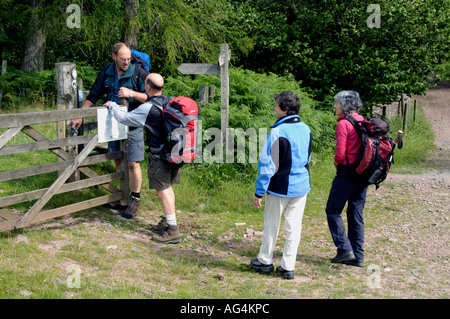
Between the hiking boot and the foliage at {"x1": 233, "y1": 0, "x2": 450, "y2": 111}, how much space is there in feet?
29.2

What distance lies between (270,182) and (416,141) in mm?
9843

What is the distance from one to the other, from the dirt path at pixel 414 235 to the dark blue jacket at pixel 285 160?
1.40 meters

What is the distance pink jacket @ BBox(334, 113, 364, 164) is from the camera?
5223mm

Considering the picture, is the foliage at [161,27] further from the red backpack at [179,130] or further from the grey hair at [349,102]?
the grey hair at [349,102]

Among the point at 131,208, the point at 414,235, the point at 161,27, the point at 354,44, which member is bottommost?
the point at 414,235

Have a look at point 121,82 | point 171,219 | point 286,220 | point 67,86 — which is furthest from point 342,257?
point 67,86

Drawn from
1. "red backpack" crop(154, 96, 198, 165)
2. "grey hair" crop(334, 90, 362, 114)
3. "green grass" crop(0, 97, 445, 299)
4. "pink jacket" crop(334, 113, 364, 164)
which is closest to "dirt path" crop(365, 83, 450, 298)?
"green grass" crop(0, 97, 445, 299)

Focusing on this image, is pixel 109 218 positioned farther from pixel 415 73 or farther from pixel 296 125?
pixel 415 73

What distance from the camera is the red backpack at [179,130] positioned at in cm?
545

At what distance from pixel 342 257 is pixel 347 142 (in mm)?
1318

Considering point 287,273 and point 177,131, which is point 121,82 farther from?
point 287,273

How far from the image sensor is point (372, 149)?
5.17 m

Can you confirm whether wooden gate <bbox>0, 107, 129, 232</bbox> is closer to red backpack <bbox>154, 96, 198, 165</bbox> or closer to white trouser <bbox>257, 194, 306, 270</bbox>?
red backpack <bbox>154, 96, 198, 165</bbox>

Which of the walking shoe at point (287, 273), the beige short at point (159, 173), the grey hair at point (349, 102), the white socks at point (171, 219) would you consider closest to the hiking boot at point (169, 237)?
the white socks at point (171, 219)
